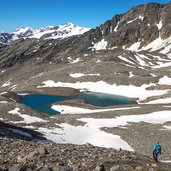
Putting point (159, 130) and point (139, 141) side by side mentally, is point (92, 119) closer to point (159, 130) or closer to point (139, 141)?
point (159, 130)

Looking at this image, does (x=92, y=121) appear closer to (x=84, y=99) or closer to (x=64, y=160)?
(x=64, y=160)

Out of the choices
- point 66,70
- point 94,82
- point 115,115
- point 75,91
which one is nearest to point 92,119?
point 115,115

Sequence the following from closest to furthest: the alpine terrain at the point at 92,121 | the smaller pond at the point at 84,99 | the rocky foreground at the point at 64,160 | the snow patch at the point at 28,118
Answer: the rocky foreground at the point at 64,160, the alpine terrain at the point at 92,121, the snow patch at the point at 28,118, the smaller pond at the point at 84,99

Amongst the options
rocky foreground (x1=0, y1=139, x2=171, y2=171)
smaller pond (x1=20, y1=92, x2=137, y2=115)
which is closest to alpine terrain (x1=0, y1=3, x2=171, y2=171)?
rocky foreground (x1=0, y1=139, x2=171, y2=171)

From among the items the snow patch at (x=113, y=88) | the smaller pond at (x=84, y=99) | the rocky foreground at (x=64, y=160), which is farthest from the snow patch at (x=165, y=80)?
the rocky foreground at (x=64, y=160)

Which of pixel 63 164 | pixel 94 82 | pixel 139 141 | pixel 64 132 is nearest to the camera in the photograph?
pixel 63 164

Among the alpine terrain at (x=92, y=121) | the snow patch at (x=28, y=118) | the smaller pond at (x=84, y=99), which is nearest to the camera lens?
the alpine terrain at (x=92, y=121)

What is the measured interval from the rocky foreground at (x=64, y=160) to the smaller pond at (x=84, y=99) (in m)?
67.6

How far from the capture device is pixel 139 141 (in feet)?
148

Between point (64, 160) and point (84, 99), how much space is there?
88.8 meters

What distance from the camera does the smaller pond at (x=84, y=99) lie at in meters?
98.4

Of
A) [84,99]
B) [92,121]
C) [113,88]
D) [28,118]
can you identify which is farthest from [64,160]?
[113,88]

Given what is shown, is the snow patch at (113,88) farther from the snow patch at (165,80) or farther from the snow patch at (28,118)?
the snow patch at (28,118)

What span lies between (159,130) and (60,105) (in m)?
44.7
